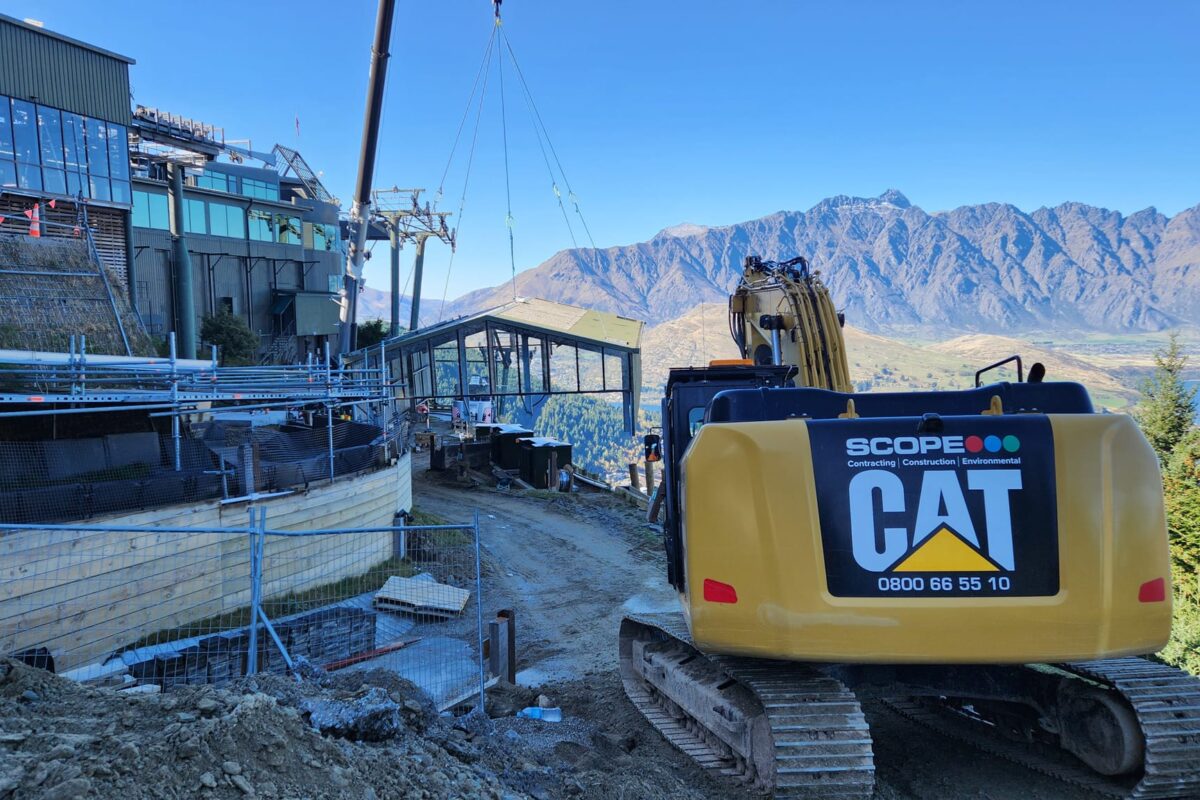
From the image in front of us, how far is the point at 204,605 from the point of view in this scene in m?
10.7

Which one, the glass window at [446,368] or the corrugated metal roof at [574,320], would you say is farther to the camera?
the glass window at [446,368]

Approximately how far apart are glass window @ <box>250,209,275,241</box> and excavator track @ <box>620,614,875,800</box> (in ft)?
116

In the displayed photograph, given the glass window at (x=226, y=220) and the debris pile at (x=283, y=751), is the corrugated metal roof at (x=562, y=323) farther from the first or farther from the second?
the debris pile at (x=283, y=751)

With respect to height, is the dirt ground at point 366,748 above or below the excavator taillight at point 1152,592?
below

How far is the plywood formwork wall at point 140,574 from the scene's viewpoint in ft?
28.6

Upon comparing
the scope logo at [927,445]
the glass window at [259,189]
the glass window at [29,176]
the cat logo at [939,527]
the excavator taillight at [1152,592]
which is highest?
the glass window at [259,189]

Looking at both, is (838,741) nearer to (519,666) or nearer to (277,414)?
(519,666)

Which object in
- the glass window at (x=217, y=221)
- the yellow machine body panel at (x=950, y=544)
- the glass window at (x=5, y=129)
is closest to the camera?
the yellow machine body panel at (x=950, y=544)

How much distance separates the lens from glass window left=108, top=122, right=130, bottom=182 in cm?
2320

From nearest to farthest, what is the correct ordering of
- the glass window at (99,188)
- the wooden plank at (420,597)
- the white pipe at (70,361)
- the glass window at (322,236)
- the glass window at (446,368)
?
the wooden plank at (420,597) < the white pipe at (70,361) < the glass window at (99,188) < the glass window at (446,368) < the glass window at (322,236)

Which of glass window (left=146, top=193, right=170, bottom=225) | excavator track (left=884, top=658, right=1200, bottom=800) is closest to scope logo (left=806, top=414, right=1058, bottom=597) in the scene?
excavator track (left=884, top=658, right=1200, bottom=800)

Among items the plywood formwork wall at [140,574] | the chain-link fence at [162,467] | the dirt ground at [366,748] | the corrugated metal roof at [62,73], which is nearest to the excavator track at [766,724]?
the dirt ground at [366,748]

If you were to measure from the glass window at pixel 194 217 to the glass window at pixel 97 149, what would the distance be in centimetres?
1066

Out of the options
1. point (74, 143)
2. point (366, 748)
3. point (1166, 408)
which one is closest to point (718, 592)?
point (366, 748)
